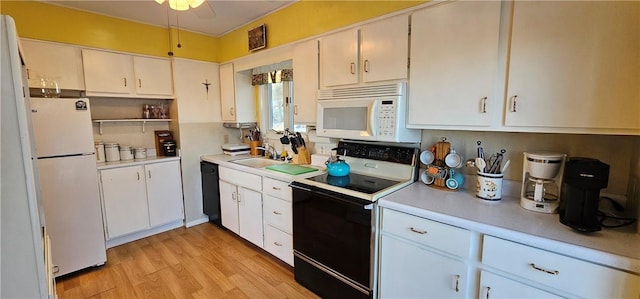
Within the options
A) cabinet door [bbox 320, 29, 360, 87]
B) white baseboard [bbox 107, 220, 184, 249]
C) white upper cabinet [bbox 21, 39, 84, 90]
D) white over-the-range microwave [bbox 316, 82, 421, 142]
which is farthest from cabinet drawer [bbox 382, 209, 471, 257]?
white upper cabinet [bbox 21, 39, 84, 90]

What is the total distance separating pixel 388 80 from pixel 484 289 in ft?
4.32

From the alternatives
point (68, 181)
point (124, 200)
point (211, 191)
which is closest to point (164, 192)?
point (124, 200)

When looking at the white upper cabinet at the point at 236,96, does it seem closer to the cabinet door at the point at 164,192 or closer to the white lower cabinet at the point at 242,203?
the white lower cabinet at the point at 242,203

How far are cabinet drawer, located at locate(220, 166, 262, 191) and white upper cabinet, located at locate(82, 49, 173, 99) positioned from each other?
116 cm

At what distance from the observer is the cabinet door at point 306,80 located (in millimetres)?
2340

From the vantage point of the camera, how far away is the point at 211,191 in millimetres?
3318

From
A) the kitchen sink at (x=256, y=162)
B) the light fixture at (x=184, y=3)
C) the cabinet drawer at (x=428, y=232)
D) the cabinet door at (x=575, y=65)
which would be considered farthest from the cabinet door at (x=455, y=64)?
the kitchen sink at (x=256, y=162)

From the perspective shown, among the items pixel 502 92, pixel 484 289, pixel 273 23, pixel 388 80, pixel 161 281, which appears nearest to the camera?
pixel 484 289

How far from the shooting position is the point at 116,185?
2.81 metres

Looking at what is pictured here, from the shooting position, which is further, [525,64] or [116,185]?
[116,185]

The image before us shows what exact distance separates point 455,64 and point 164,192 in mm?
3151

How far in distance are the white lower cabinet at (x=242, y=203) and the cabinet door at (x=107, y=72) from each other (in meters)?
A: 1.36

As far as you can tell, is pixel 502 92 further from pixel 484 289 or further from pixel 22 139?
pixel 22 139

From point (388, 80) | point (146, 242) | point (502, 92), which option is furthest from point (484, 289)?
point (146, 242)
